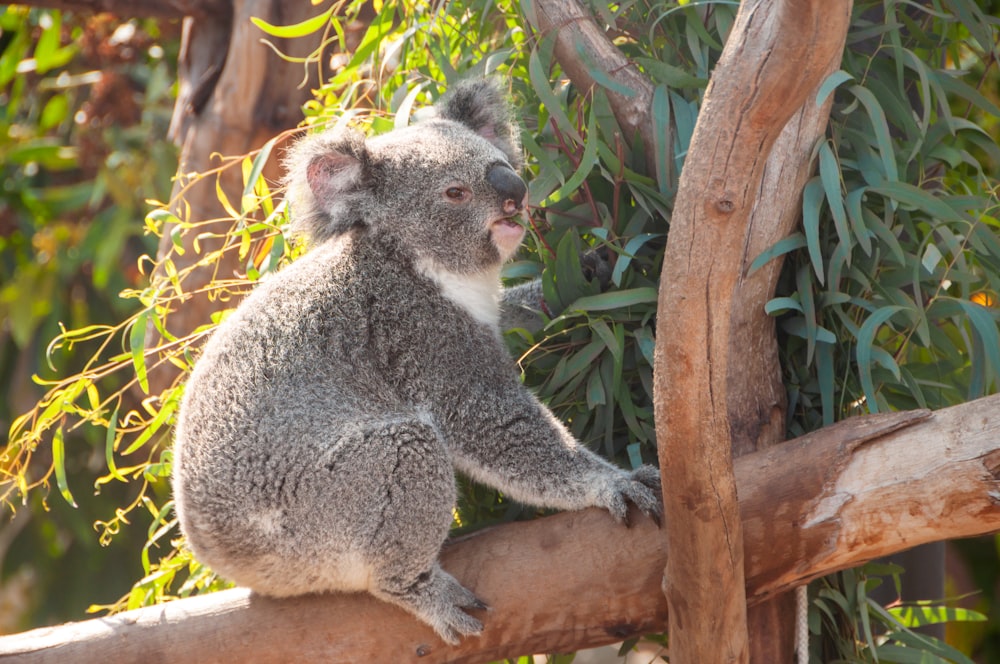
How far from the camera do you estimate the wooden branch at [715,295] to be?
1787 mm

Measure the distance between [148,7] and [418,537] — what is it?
122 inches

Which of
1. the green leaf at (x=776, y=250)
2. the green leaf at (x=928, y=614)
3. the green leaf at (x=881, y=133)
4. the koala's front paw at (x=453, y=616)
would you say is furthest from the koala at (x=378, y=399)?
the green leaf at (x=928, y=614)

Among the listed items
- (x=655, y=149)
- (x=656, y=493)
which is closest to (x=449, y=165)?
(x=655, y=149)

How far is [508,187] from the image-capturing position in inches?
114

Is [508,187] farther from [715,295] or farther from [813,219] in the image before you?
[715,295]

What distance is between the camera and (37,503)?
603 cm

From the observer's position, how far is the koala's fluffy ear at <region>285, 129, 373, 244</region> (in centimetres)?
294

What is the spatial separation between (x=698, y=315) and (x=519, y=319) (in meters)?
1.41

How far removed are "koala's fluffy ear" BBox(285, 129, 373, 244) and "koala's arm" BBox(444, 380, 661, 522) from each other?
2.06ft

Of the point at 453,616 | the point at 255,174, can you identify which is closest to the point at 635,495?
the point at 453,616

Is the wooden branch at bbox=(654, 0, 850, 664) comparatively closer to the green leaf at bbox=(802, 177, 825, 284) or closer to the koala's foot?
the koala's foot

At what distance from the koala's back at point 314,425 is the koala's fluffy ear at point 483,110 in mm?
535

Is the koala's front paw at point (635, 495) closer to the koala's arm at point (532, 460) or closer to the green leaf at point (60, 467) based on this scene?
the koala's arm at point (532, 460)

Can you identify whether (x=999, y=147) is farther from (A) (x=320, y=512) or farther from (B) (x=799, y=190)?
(A) (x=320, y=512)
